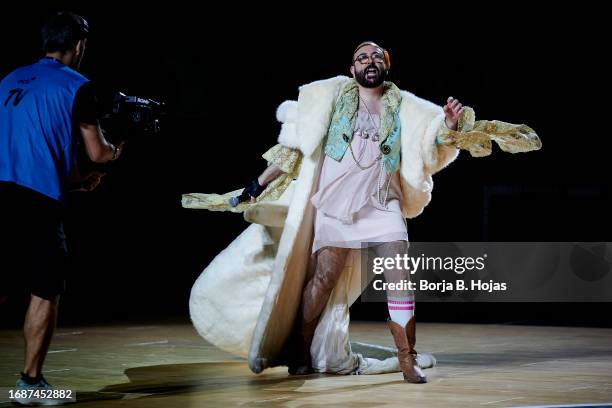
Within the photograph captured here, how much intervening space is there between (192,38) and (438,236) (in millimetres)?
2975

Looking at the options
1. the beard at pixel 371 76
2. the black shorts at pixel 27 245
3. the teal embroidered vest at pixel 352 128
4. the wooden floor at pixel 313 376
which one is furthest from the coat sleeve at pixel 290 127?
the black shorts at pixel 27 245

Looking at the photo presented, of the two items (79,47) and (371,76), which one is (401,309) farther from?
(79,47)

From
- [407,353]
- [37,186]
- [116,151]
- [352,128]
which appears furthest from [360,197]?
[37,186]

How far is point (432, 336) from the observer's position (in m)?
6.44

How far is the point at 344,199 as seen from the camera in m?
4.53

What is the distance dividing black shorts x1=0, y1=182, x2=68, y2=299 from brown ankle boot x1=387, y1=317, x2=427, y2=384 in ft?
5.14

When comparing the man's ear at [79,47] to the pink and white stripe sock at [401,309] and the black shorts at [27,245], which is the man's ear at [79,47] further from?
the pink and white stripe sock at [401,309]

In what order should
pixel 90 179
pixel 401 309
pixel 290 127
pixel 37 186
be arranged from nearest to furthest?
pixel 37 186
pixel 90 179
pixel 401 309
pixel 290 127

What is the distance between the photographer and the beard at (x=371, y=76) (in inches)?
180

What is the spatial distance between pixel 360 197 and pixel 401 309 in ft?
1.74

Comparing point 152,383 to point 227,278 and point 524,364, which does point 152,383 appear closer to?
point 227,278

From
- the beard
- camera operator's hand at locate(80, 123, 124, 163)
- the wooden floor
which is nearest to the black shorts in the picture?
camera operator's hand at locate(80, 123, 124, 163)

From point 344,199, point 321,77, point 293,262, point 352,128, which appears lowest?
point 293,262

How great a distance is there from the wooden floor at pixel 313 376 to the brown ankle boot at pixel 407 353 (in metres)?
0.05
